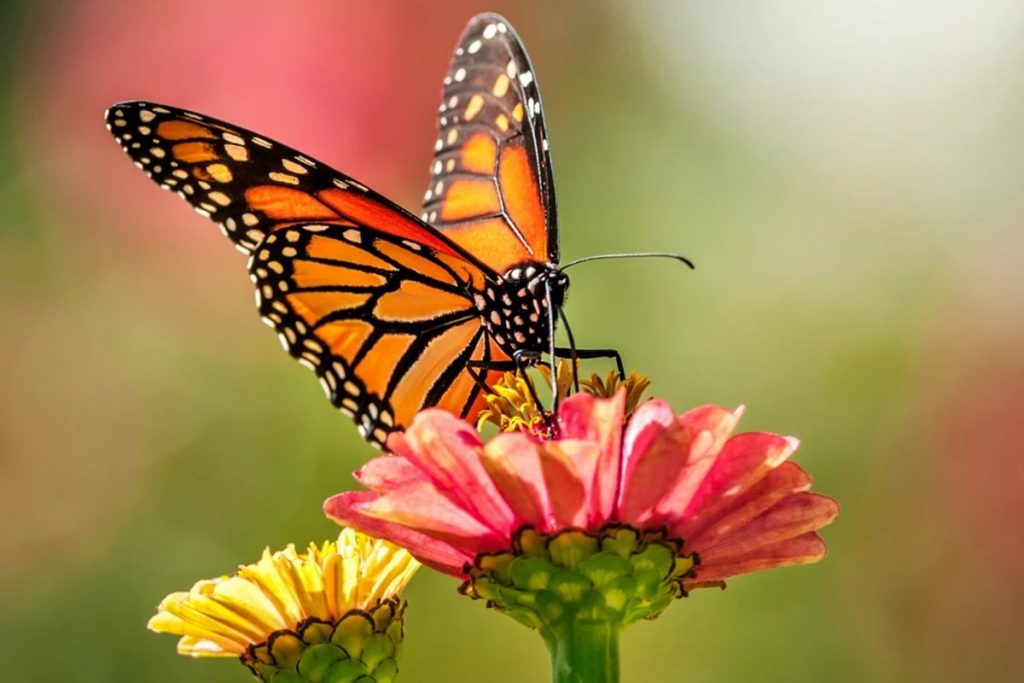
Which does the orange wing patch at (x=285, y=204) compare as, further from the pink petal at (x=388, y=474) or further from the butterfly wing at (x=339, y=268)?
the pink petal at (x=388, y=474)

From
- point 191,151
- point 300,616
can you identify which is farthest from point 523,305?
point 300,616

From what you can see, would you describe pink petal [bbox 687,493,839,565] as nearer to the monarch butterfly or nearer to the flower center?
the flower center

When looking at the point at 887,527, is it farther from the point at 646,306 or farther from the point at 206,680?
the point at 206,680

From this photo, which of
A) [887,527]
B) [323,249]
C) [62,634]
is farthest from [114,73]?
[887,527]

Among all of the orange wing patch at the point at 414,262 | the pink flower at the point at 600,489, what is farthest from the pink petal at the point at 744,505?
the orange wing patch at the point at 414,262

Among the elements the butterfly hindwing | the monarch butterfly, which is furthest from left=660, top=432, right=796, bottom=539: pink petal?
the butterfly hindwing
